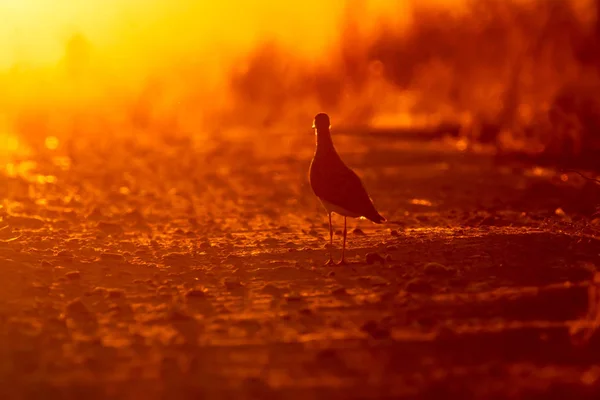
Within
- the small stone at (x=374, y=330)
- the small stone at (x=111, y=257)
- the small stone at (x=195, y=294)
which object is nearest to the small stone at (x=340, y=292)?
the small stone at (x=195, y=294)

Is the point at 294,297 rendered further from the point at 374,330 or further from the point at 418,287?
the point at 374,330

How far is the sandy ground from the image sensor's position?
220 inches

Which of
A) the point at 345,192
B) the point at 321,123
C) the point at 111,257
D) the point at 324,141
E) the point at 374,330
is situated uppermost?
the point at 321,123

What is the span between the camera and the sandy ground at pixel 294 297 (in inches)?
220

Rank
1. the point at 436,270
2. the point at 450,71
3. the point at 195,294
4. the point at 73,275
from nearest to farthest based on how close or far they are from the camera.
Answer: the point at 195,294
the point at 436,270
the point at 73,275
the point at 450,71

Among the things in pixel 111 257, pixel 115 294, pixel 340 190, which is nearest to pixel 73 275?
pixel 115 294

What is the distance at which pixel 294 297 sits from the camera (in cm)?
769

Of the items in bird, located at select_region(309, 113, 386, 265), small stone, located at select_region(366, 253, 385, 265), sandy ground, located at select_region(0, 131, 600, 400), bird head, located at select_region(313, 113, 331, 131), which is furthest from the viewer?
bird head, located at select_region(313, 113, 331, 131)

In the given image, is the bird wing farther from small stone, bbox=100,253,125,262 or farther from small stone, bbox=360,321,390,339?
small stone, bbox=360,321,390,339

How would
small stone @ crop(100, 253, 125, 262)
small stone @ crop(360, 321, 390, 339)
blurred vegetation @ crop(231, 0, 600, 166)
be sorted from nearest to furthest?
small stone @ crop(360, 321, 390, 339) < small stone @ crop(100, 253, 125, 262) < blurred vegetation @ crop(231, 0, 600, 166)

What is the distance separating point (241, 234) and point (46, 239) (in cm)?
192

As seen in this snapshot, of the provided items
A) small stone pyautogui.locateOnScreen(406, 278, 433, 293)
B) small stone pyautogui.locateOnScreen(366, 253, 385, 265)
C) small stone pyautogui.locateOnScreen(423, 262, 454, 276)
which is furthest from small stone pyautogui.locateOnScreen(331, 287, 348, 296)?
small stone pyautogui.locateOnScreen(366, 253, 385, 265)

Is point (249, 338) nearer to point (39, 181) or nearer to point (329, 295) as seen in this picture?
point (329, 295)

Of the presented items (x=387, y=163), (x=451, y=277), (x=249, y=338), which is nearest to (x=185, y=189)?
(x=387, y=163)
